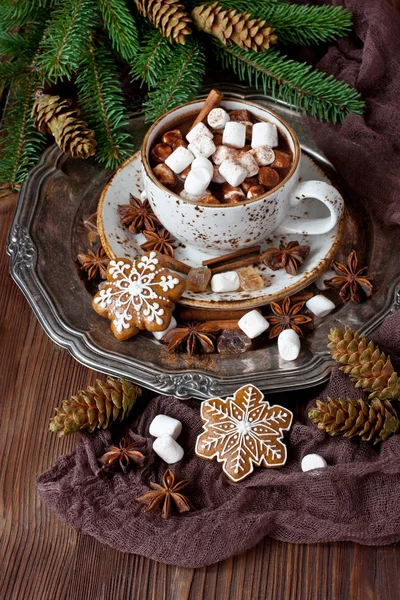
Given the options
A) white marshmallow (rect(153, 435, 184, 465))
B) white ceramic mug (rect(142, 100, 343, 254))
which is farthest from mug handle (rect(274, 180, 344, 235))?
white marshmallow (rect(153, 435, 184, 465))

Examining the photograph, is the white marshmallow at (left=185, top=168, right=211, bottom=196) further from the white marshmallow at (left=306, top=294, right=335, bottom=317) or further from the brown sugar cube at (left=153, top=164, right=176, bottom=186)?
the white marshmallow at (left=306, top=294, right=335, bottom=317)

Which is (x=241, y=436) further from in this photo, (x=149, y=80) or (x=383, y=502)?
(x=149, y=80)

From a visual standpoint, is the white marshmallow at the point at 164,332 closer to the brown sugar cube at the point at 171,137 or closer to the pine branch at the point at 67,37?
the brown sugar cube at the point at 171,137

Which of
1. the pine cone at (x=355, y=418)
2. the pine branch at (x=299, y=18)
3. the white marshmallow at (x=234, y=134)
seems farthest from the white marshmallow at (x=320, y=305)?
the pine branch at (x=299, y=18)

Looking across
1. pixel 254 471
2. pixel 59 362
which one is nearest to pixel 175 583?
pixel 254 471

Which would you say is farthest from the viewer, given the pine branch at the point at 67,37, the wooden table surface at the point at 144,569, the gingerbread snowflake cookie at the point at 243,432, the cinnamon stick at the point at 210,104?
the pine branch at the point at 67,37
